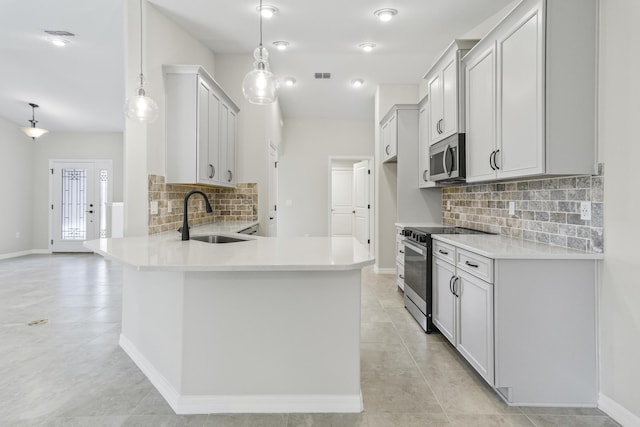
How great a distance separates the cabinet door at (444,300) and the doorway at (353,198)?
3706 millimetres

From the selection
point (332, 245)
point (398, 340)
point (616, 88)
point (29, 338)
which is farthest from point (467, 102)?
point (29, 338)

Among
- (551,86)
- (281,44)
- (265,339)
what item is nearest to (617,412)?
(551,86)

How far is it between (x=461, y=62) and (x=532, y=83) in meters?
1.04

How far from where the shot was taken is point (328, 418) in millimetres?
1957

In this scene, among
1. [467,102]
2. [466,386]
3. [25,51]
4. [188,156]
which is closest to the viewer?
[466,386]

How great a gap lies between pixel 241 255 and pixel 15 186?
817cm

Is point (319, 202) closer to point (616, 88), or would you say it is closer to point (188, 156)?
point (188, 156)

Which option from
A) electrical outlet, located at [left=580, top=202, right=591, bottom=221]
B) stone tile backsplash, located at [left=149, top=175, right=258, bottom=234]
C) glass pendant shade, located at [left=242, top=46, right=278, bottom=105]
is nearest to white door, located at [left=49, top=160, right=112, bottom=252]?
stone tile backsplash, located at [left=149, top=175, right=258, bottom=234]

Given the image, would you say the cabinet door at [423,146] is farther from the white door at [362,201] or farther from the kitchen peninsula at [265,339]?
the kitchen peninsula at [265,339]

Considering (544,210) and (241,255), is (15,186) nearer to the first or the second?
(241,255)

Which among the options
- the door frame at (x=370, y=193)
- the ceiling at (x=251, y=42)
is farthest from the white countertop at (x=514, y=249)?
the door frame at (x=370, y=193)

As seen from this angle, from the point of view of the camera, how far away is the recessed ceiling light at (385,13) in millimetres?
3467

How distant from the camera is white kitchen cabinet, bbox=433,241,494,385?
220 centimetres

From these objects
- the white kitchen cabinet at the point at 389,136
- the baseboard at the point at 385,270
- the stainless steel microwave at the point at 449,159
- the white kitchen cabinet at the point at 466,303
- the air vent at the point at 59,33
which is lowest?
the baseboard at the point at 385,270
